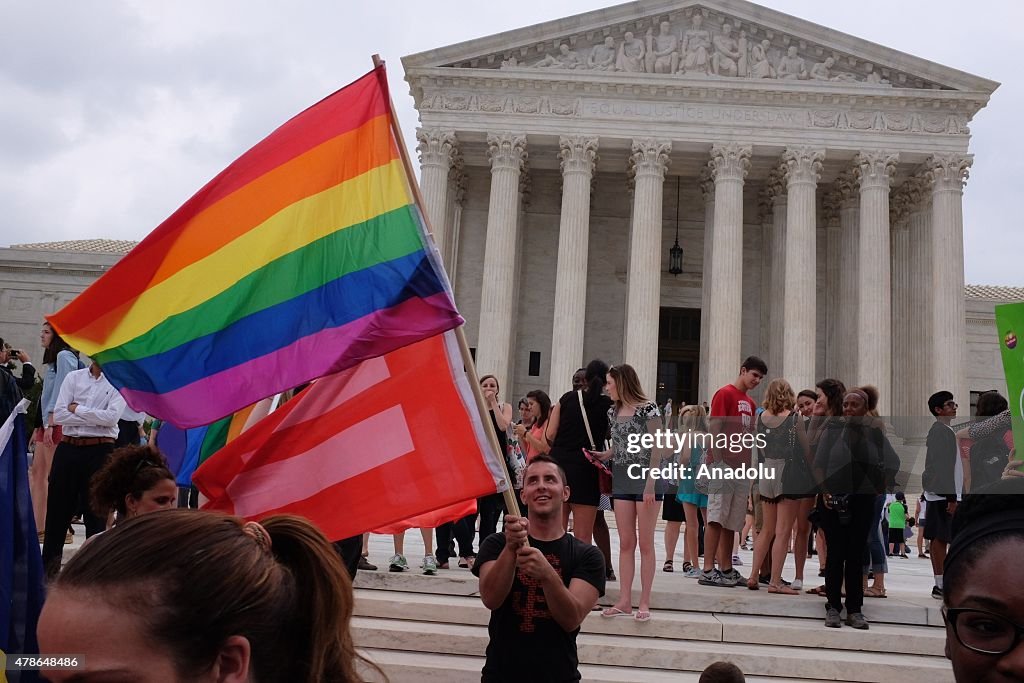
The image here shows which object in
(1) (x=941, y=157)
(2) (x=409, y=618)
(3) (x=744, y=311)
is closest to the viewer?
(2) (x=409, y=618)

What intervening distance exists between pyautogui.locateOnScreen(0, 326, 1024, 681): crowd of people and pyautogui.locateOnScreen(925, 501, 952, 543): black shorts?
2cm

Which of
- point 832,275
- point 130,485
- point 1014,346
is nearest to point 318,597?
point 1014,346

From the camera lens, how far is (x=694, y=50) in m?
→ 31.7

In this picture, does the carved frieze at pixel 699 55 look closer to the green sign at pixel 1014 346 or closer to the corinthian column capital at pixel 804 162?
the corinthian column capital at pixel 804 162

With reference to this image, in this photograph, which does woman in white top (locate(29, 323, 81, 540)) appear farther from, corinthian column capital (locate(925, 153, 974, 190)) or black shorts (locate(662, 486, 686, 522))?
corinthian column capital (locate(925, 153, 974, 190))

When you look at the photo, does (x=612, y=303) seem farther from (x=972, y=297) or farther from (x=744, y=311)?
(x=972, y=297)

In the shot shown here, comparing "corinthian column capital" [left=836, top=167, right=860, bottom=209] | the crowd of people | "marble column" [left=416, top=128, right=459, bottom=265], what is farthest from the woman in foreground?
"corinthian column capital" [left=836, top=167, right=860, bottom=209]

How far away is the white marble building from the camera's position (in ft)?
98.2

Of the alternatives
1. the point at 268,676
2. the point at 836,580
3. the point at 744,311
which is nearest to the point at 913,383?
the point at 744,311

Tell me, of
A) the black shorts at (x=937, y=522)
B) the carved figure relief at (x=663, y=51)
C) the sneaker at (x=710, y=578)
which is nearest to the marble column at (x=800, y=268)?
the carved figure relief at (x=663, y=51)

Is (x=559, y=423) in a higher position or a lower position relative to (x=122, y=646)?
higher

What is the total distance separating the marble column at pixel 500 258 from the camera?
30031 millimetres

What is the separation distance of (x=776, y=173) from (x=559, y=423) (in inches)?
1043

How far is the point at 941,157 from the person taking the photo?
30.6 m
